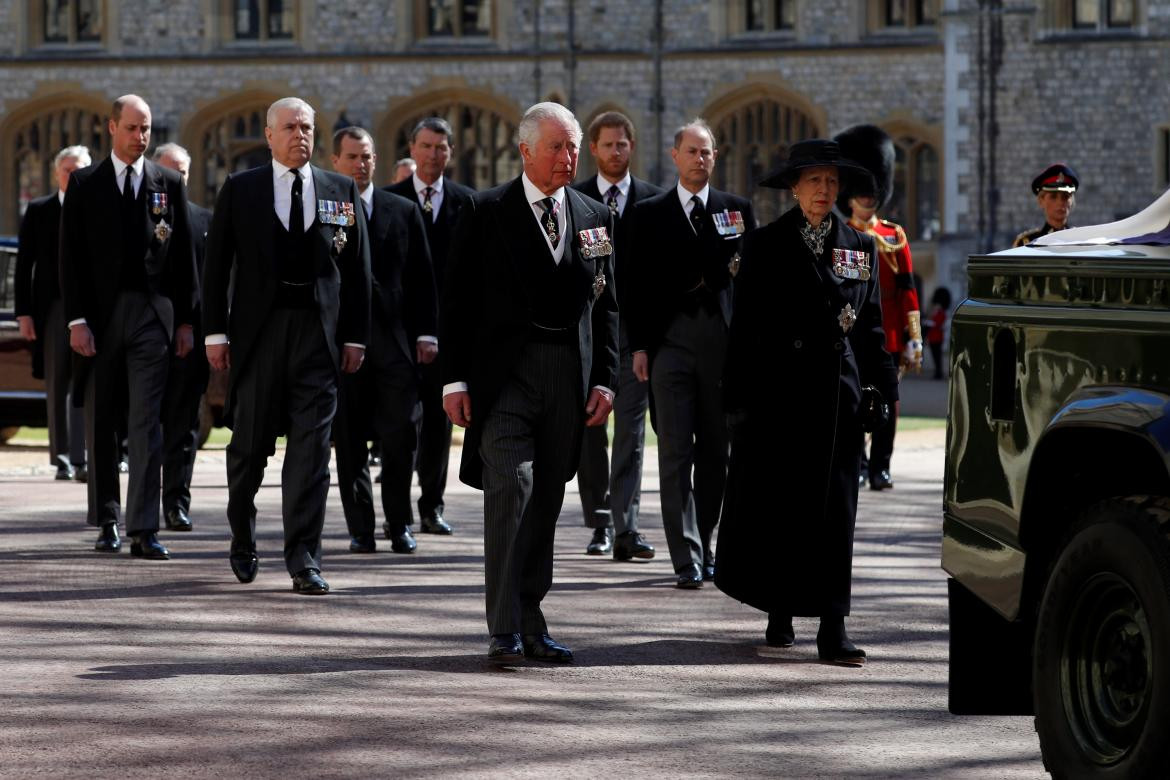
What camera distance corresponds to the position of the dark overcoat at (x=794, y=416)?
286 inches

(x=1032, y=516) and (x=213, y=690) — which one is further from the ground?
(x=1032, y=516)

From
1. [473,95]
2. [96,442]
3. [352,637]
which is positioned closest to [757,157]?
[473,95]

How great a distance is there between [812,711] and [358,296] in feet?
11.0

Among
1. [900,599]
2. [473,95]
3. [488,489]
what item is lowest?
[900,599]

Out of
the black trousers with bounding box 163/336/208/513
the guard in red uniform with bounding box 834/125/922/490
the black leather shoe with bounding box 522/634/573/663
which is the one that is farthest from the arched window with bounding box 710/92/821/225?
the black leather shoe with bounding box 522/634/573/663

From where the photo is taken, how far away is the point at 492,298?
22.9ft

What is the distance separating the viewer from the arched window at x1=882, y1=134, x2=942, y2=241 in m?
35.9

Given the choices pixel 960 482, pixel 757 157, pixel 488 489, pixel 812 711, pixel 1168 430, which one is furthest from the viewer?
pixel 757 157

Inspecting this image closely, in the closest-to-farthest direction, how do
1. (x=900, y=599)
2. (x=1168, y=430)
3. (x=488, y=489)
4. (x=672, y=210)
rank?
(x=1168, y=430) → (x=488, y=489) → (x=900, y=599) → (x=672, y=210)

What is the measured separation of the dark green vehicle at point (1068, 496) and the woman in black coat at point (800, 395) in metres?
1.71

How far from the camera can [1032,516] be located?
16.4 ft

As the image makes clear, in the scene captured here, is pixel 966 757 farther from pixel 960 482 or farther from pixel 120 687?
pixel 120 687

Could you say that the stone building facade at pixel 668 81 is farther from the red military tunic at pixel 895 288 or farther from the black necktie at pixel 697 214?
the black necktie at pixel 697 214

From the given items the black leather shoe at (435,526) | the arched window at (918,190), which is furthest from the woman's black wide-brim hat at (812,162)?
the arched window at (918,190)
